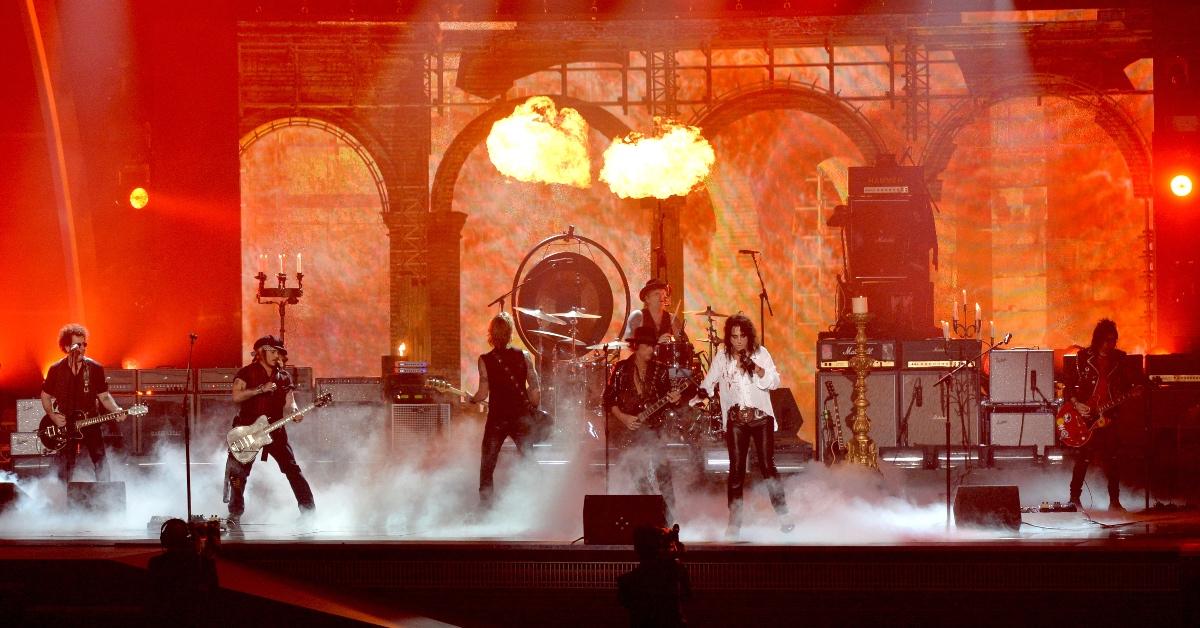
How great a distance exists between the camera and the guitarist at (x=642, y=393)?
9.05 metres

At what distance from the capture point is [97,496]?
1013cm

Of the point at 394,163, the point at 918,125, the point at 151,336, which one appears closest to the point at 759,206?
the point at 918,125

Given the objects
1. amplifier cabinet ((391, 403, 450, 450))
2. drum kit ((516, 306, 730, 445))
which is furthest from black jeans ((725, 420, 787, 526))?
amplifier cabinet ((391, 403, 450, 450))

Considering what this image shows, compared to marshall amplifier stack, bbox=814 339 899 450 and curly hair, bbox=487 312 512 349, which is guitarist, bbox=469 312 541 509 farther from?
marshall amplifier stack, bbox=814 339 899 450

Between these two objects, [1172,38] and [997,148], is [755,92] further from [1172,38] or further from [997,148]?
[1172,38]

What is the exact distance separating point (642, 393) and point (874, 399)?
12.8ft

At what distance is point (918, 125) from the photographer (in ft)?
51.7

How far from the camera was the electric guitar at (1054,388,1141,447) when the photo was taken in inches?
408

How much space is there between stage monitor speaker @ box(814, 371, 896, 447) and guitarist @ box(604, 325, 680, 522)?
136 inches

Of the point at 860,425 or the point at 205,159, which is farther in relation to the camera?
the point at 205,159

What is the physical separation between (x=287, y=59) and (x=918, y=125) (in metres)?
8.17

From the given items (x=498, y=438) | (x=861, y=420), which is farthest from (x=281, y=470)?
(x=861, y=420)

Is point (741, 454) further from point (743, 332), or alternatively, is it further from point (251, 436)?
point (251, 436)

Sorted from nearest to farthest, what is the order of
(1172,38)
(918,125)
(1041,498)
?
1. (1041,498)
2. (1172,38)
3. (918,125)
